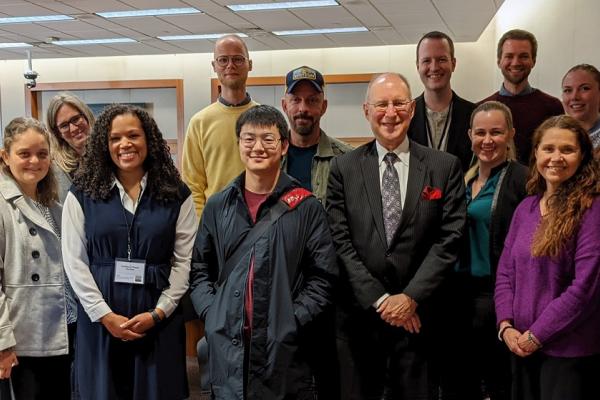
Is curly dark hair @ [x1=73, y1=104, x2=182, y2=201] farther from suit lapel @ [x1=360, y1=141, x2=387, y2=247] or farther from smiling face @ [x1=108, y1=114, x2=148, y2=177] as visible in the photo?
suit lapel @ [x1=360, y1=141, x2=387, y2=247]

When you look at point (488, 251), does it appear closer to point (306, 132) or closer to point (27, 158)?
point (306, 132)

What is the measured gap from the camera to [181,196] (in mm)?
2330

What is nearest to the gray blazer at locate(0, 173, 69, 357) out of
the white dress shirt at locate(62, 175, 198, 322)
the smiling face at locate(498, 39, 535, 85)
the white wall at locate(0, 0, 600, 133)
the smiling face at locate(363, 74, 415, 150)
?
the white dress shirt at locate(62, 175, 198, 322)

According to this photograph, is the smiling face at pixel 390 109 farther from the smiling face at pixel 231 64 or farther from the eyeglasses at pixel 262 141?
the smiling face at pixel 231 64

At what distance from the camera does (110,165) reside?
229 cm

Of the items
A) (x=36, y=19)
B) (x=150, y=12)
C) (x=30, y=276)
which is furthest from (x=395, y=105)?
(x=36, y=19)

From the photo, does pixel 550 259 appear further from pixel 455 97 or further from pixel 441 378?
pixel 455 97

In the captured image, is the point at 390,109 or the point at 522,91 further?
the point at 522,91

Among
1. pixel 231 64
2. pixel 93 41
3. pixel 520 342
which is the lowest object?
pixel 520 342

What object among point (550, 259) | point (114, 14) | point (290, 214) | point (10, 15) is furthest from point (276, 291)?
point (10, 15)

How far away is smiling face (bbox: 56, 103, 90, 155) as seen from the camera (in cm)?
290

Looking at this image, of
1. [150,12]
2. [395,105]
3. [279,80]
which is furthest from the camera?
[279,80]

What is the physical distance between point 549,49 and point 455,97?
112 inches

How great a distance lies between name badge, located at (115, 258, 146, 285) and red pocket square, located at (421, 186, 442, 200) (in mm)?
1179
